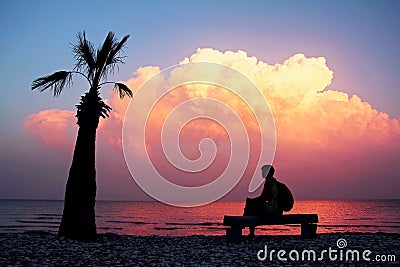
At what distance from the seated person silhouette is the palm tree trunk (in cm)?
662

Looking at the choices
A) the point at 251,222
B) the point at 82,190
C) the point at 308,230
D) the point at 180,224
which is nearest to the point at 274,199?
the point at 251,222

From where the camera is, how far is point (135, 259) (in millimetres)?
13828

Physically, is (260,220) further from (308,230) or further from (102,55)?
(102,55)

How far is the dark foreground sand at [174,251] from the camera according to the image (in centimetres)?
1338

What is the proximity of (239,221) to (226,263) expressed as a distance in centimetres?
383

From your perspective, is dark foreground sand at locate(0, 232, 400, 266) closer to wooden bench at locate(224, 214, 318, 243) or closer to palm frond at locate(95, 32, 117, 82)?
wooden bench at locate(224, 214, 318, 243)

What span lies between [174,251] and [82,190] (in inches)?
211

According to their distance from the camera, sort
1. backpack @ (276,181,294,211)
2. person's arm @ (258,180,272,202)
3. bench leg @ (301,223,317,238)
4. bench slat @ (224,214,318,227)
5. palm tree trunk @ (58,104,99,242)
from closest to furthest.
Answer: bench slat @ (224,214,318,227) → person's arm @ (258,180,272,202) → backpack @ (276,181,294,211) → bench leg @ (301,223,317,238) → palm tree trunk @ (58,104,99,242)

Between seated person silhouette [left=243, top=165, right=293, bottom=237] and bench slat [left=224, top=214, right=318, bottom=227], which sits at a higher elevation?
seated person silhouette [left=243, top=165, right=293, bottom=237]

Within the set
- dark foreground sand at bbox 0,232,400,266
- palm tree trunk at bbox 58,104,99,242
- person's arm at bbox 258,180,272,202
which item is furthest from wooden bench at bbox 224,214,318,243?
palm tree trunk at bbox 58,104,99,242

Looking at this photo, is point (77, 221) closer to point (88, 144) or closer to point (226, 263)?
point (88, 144)

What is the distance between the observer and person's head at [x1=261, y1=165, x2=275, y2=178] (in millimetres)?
17841

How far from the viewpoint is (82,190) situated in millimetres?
18828

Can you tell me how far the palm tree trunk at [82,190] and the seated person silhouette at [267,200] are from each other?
662 cm
